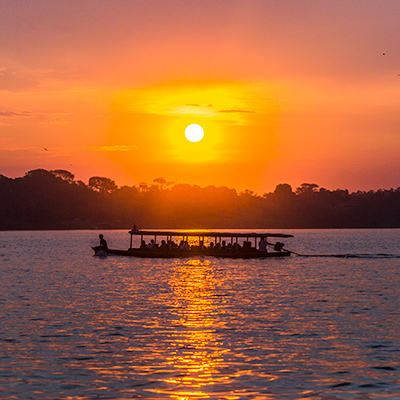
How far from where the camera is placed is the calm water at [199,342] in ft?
55.5

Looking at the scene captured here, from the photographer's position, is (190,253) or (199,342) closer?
(199,342)

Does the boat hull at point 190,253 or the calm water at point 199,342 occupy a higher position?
the boat hull at point 190,253

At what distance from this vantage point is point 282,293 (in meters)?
41.9

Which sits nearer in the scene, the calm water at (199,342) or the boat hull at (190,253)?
the calm water at (199,342)

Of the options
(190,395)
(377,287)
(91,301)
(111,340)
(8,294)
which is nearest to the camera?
(190,395)

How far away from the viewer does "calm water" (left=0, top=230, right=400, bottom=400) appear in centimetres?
1691

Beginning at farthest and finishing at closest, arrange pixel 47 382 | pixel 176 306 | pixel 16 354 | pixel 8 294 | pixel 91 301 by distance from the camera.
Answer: pixel 8 294 < pixel 91 301 < pixel 176 306 < pixel 16 354 < pixel 47 382

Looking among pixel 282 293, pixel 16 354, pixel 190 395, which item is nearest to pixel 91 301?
pixel 282 293

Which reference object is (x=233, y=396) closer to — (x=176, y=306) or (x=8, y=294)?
(x=176, y=306)

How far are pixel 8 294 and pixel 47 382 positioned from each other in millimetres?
24456

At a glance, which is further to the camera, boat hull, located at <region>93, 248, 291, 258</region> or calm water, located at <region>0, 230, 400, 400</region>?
boat hull, located at <region>93, 248, 291, 258</region>

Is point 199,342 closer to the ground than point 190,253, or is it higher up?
closer to the ground

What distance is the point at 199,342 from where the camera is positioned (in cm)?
2306

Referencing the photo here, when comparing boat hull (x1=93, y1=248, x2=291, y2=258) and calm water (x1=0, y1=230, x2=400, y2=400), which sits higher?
boat hull (x1=93, y1=248, x2=291, y2=258)
